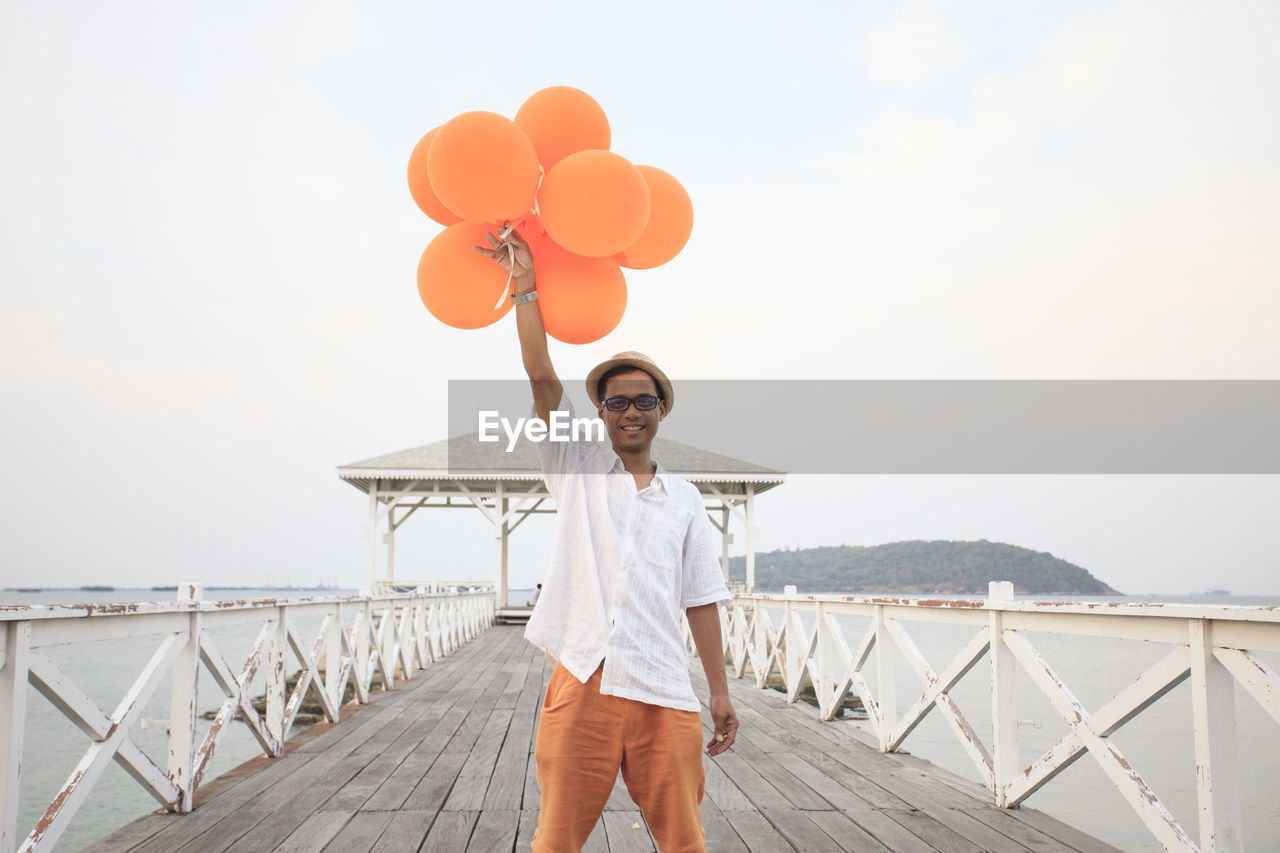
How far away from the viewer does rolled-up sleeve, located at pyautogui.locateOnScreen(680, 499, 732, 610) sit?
184 cm

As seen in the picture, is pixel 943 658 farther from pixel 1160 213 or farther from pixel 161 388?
pixel 161 388

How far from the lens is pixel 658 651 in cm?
167

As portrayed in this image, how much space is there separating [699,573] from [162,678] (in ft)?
10.2

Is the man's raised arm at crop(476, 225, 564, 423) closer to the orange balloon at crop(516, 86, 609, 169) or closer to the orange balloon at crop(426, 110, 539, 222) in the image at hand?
the orange balloon at crop(426, 110, 539, 222)

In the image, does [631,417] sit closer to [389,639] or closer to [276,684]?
[276,684]

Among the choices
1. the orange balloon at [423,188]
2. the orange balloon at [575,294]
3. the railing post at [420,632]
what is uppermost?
the orange balloon at [423,188]

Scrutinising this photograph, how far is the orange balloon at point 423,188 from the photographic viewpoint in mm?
2461

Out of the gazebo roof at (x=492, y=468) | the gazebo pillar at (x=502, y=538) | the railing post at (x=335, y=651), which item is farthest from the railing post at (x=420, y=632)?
the gazebo pillar at (x=502, y=538)

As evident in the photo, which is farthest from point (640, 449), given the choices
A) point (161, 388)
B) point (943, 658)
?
point (943, 658)

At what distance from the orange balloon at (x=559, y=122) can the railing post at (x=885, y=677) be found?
143 inches

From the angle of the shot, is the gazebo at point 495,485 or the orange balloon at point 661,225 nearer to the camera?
the orange balloon at point 661,225

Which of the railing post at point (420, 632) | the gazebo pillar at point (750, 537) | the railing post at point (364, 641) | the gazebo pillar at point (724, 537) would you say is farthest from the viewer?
the gazebo pillar at point (724, 537)

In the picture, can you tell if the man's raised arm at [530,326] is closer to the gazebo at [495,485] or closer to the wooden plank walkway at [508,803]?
the wooden plank walkway at [508,803]

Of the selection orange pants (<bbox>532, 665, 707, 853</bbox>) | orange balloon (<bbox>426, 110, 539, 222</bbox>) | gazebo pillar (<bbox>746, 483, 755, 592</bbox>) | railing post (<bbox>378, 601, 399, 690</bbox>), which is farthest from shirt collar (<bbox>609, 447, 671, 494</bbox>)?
gazebo pillar (<bbox>746, 483, 755, 592</bbox>)
